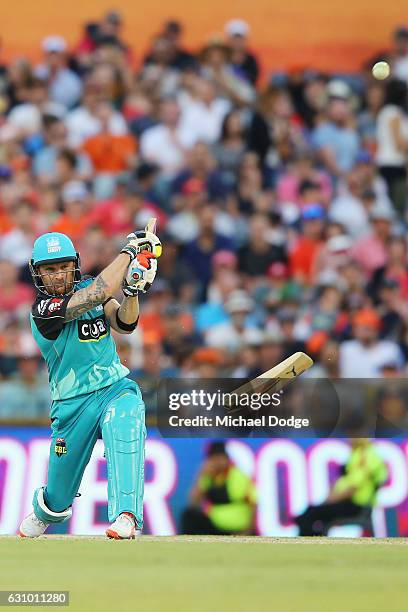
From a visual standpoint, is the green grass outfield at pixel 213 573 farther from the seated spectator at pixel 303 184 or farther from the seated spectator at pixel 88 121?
the seated spectator at pixel 88 121

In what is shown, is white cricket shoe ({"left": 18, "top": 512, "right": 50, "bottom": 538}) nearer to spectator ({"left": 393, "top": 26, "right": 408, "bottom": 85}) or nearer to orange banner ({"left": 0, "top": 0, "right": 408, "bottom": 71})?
spectator ({"left": 393, "top": 26, "right": 408, "bottom": 85})

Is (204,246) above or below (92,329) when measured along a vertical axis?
above

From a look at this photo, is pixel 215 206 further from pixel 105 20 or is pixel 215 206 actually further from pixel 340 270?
pixel 105 20

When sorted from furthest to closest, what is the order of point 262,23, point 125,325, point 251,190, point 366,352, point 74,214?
point 262,23
point 251,190
point 74,214
point 366,352
point 125,325

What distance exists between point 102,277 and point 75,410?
86cm

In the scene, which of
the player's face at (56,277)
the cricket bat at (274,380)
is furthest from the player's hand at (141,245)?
the cricket bat at (274,380)

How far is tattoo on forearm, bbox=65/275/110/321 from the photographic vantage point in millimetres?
8219

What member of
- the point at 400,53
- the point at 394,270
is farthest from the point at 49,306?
the point at 400,53

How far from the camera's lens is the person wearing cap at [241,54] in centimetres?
1667

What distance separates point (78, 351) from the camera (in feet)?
27.7

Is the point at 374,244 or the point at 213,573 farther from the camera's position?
the point at 374,244

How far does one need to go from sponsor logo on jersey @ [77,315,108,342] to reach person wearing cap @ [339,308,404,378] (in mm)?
4363

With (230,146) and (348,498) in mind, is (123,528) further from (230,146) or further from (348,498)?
(230,146)

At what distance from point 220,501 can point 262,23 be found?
28.4 ft
